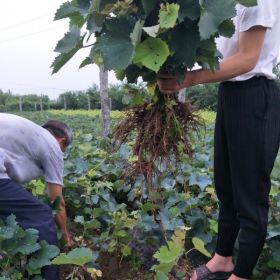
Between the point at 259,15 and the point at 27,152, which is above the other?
the point at 259,15

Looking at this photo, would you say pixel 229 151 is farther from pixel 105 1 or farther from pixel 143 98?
pixel 105 1

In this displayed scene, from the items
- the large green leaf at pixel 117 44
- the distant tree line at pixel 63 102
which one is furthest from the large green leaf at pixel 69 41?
the distant tree line at pixel 63 102

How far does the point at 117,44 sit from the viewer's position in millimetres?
1483

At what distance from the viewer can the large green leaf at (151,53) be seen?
4.94ft

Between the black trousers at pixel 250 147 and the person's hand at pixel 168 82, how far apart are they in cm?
32

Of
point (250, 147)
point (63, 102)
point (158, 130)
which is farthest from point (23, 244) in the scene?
point (63, 102)

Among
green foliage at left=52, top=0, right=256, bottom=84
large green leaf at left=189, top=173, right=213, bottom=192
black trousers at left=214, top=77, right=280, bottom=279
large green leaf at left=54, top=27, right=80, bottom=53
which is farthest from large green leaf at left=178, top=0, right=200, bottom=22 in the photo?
large green leaf at left=189, top=173, right=213, bottom=192

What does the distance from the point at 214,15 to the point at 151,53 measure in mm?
234

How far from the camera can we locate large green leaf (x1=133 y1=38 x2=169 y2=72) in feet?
4.94

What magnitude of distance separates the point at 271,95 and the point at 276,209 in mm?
1179

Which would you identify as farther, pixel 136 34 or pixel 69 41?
pixel 69 41

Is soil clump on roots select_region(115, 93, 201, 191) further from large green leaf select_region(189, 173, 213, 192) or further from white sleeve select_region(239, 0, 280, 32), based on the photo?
large green leaf select_region(189, 173, 213, 192)

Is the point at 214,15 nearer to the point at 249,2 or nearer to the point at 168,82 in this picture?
Result: the point at 249,2

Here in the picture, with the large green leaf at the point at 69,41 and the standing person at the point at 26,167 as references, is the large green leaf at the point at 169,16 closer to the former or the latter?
the large green leaf at the point at 69,41
